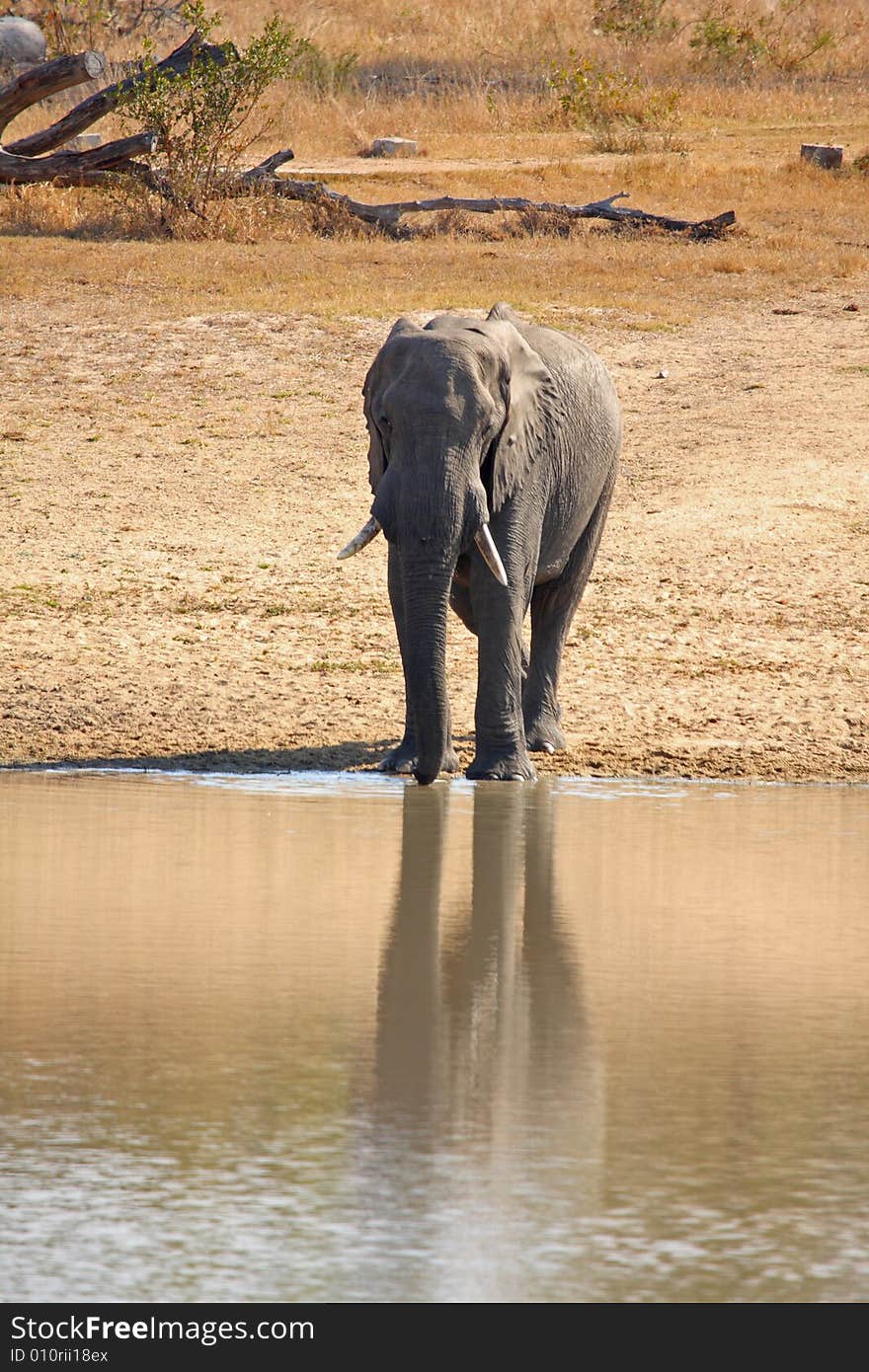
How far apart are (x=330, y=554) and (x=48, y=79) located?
11.4 metres

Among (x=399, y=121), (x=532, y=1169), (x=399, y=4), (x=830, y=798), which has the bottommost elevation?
(x=830, y=798)

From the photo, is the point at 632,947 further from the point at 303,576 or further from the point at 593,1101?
the point at 303,576

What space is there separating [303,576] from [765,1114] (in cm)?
756

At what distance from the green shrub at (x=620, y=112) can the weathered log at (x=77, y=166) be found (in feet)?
24.9

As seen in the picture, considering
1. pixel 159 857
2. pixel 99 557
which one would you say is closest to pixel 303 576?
pixel 99 557

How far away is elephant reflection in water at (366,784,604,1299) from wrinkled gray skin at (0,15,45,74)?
90.1 feet

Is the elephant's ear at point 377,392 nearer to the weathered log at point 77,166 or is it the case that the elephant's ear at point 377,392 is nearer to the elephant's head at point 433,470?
the elephant's head at point 433,470

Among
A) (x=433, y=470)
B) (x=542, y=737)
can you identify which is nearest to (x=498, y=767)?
(x=542, y=737)

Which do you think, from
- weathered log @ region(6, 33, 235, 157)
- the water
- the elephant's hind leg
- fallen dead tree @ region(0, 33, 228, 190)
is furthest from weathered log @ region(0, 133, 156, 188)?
the water

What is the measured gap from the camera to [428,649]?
8.11 metres

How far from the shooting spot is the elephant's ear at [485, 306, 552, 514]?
8.43 metres

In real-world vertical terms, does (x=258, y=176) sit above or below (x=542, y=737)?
above

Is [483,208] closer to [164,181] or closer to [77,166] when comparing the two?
[164,181]

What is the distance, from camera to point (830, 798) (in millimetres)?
8500
